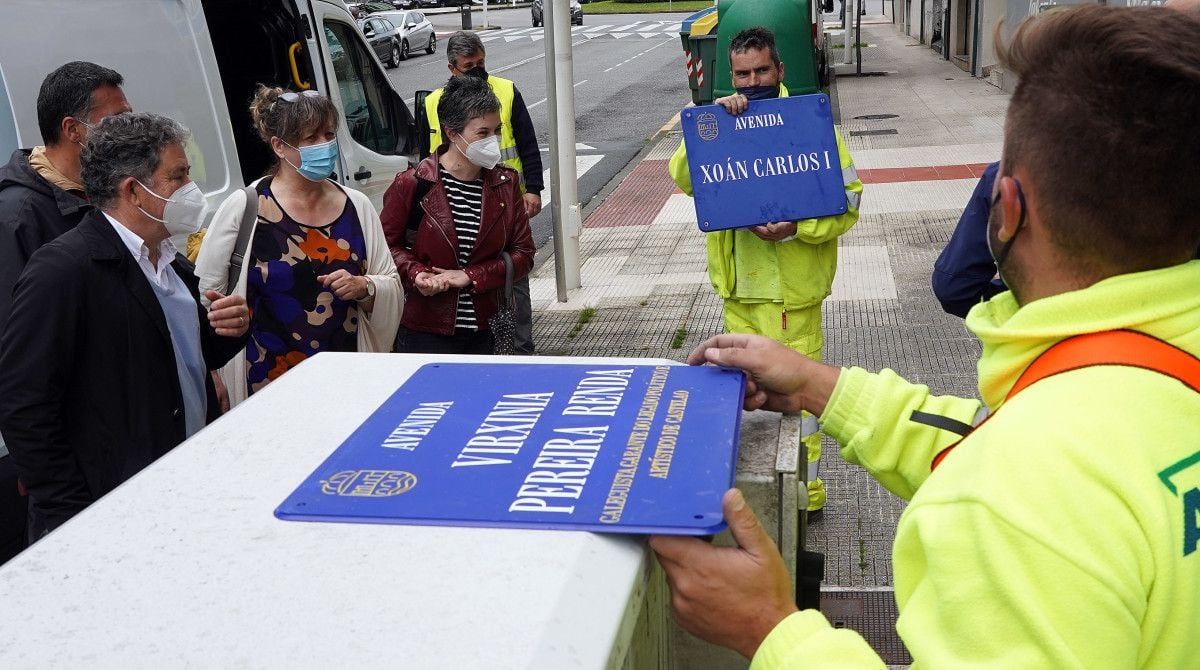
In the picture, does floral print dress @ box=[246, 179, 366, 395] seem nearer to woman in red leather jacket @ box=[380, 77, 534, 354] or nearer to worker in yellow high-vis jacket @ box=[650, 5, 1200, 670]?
woman in red leather jacket @ box=[380, 77, 534, 354]

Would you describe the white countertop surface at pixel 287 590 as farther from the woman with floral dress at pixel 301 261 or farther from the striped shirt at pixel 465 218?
the striped shirt at pixel 465 218

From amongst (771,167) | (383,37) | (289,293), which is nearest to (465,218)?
(289,293)

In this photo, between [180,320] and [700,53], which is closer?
[180,320]

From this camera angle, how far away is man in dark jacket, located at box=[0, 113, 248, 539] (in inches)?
111

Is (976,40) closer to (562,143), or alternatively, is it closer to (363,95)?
(562,143)

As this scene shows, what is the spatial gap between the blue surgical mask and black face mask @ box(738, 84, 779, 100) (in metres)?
1.69

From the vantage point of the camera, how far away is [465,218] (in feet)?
14.5

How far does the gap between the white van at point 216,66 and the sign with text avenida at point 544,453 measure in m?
3.07

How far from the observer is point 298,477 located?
65.3 inches

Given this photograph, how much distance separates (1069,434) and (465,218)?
11.6 ft

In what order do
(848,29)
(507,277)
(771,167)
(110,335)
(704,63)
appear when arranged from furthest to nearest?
(848,29)
(704,63)
(507,277)
(771,167)
(110,335)

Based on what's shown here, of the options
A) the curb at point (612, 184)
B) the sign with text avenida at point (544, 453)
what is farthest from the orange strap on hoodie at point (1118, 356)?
the curb at point (612, 184)

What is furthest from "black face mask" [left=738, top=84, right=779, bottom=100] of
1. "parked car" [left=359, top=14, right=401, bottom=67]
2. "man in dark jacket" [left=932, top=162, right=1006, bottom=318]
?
"parked car" [left=359, top=14, right=401, bottom=67]

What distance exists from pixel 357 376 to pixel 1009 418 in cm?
134
